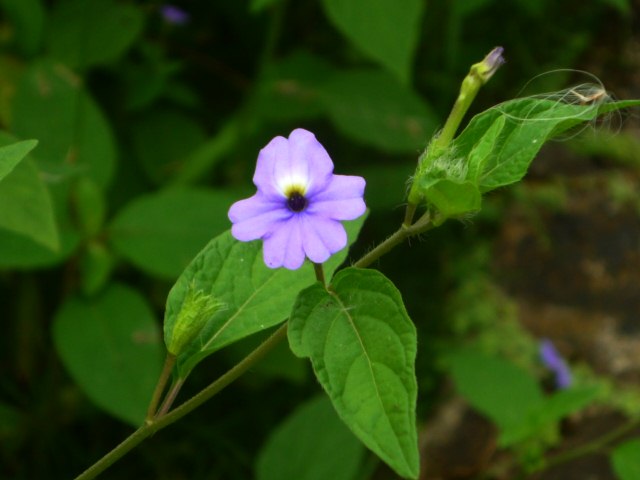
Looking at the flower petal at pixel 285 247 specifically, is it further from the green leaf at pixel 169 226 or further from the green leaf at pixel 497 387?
the green leaf at pixel 497 387

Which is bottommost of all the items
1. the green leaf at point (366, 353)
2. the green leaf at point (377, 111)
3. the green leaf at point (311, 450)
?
the green leaf at point (311, 450)

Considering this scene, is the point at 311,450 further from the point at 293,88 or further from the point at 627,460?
the point at 293,88

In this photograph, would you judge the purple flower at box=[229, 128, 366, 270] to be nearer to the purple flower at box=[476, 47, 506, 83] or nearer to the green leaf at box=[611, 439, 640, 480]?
the purple flower at box=[476, 47, 506, 83]

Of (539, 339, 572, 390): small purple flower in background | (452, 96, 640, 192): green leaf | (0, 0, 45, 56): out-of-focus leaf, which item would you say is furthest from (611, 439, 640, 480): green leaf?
(0, 0, 45, 56): out-of-focus leaf

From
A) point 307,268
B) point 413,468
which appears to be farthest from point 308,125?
point 413,468

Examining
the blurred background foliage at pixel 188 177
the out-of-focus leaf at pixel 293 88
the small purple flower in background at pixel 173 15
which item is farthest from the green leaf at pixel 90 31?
the out-of-focus leaf at pixel 293 88

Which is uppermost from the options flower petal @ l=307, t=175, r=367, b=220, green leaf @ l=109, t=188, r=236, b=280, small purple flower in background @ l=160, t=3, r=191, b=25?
flower petal @ l=307, t=175, r=367, b=220
